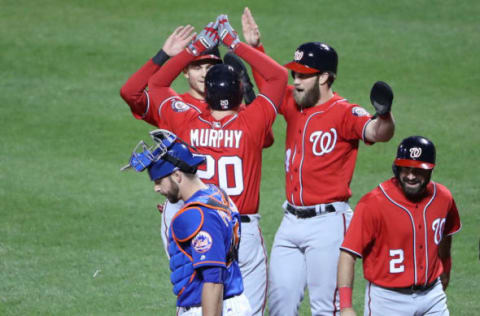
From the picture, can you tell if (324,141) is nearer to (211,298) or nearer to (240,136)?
(240,136)

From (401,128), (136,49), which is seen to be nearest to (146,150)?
(401,128)

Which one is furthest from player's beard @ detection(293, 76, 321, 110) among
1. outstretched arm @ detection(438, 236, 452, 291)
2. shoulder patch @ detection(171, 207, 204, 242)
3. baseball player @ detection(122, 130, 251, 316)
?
shoulder patch @ detection(171, 207, 204, 242)

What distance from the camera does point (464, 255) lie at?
919cm

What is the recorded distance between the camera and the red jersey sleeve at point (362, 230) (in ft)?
19.1

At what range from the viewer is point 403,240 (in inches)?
233

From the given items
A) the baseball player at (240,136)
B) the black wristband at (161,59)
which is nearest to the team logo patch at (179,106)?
the baseball player at (240,136)

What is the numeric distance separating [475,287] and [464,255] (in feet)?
2.57

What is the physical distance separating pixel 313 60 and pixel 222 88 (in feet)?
2.53

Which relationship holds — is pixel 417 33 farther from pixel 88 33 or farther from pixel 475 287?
pixel 475 287

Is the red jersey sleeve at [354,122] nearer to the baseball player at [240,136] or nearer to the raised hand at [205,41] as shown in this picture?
the baseball player at [240,136]

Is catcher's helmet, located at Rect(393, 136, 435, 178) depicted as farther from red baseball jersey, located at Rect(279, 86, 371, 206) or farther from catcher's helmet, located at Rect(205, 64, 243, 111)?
catcher's helmet, located at Rect(205, 64, 243, 111)

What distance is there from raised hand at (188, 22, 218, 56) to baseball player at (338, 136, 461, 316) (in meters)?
1.68

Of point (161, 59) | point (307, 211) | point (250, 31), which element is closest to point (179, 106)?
point (161, 59)

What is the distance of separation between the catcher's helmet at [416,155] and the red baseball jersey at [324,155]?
498 mm
